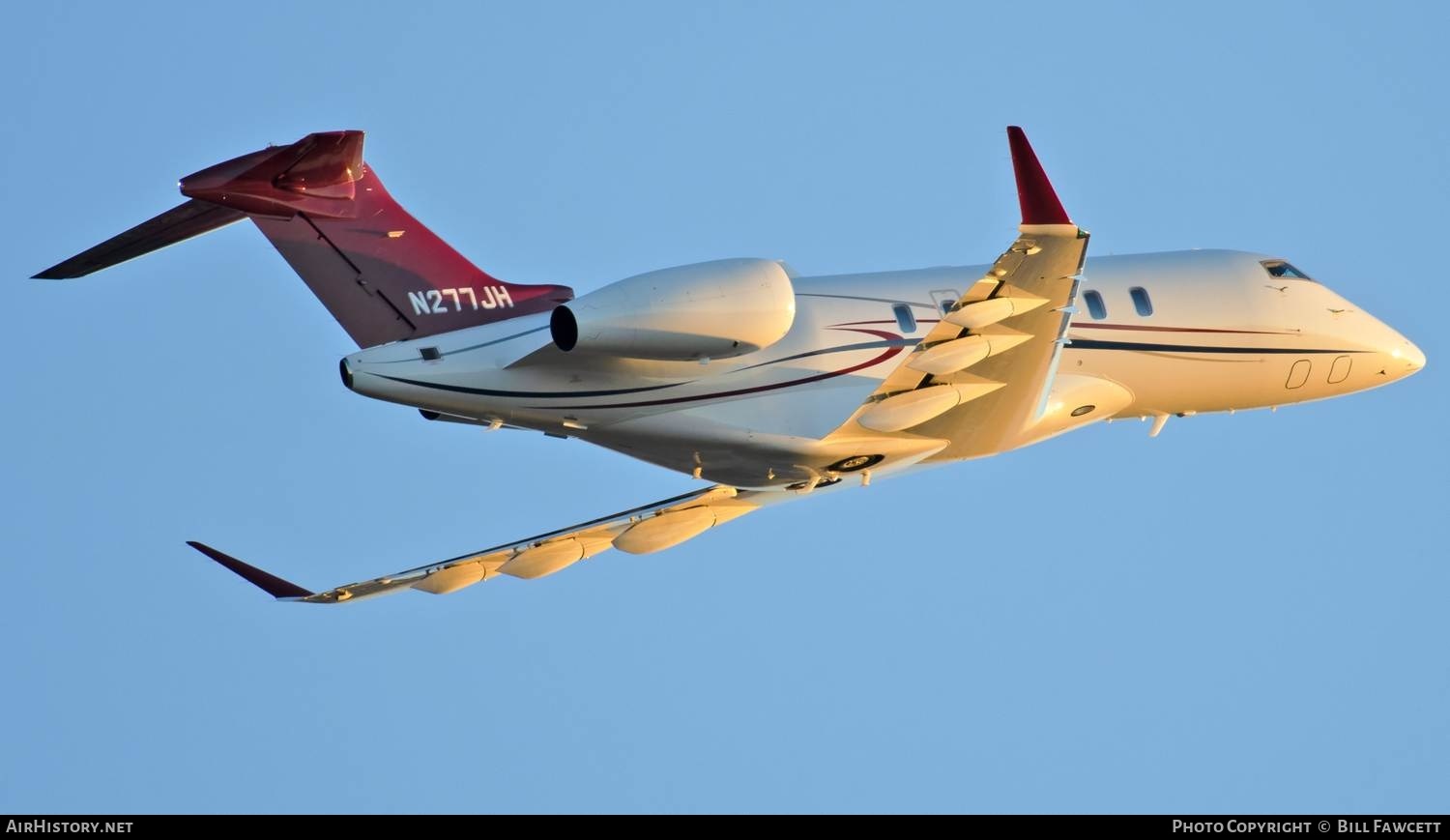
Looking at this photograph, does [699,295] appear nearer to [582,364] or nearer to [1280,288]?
[582,364]

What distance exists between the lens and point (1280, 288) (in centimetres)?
2872

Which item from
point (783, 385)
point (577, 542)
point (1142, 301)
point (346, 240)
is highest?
point (346, 240)

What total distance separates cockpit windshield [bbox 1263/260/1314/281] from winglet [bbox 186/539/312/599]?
12.5 m

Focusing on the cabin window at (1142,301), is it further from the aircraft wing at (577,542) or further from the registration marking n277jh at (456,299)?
the registration marking n277jh at (456,299)

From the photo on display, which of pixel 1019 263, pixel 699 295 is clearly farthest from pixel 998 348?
pixel 699 295

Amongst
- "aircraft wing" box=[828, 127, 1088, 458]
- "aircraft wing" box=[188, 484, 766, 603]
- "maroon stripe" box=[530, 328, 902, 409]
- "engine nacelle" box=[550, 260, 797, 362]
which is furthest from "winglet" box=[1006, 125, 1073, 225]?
"aircraft wing" box=[188, 484, 766, 603]

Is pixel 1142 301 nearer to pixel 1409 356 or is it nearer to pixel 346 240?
pixel 1409 356

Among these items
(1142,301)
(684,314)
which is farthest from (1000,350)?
(1142,301)

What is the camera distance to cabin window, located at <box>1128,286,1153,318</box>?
2748cm

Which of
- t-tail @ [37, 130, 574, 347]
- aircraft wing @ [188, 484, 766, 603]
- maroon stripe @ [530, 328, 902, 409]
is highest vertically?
t-tail @ [37, 130, 574, 347]

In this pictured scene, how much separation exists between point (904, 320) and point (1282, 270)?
233 inches

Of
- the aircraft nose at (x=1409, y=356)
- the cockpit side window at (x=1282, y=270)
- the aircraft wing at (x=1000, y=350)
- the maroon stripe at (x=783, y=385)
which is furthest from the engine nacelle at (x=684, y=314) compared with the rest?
the aircraft nose at (x=1409, y=356)

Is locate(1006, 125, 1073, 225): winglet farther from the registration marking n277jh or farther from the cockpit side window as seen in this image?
the cockpit side window

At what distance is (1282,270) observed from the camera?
95.1 ft
